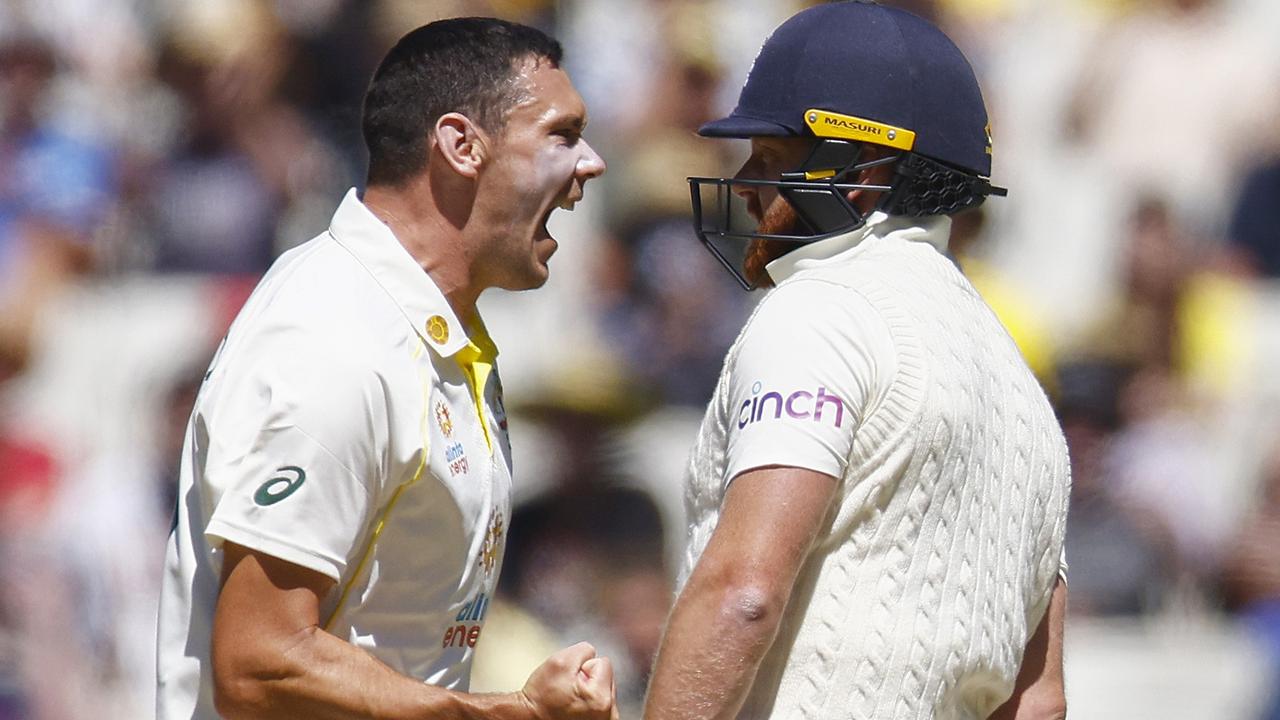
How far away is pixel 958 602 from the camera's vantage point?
2.80m

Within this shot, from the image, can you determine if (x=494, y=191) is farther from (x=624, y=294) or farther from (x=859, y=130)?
(x=624, y=294)

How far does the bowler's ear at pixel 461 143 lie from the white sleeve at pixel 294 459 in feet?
1.77

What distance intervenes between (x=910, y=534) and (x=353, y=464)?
867 millimetres

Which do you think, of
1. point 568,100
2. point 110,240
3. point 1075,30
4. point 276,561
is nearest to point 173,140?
point 110,240

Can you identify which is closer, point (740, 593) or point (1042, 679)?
point (740, 593)

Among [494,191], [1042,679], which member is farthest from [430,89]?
[1042,679]

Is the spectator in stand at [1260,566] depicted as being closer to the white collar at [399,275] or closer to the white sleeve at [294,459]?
the white collar at [399,275]

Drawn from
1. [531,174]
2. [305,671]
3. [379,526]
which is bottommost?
[305,671]

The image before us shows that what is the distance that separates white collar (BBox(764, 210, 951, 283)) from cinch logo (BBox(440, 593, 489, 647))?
2.54 ft

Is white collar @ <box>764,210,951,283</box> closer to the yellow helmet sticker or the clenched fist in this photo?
the yellow helmet sticker

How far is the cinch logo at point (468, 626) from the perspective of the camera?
3088 mm

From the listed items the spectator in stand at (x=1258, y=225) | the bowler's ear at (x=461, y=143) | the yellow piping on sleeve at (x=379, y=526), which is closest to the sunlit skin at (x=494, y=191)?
the bowler's ear at (x=461, y=143)

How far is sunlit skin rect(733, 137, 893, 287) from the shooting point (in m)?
3.02

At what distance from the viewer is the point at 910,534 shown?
2746 millimetres
